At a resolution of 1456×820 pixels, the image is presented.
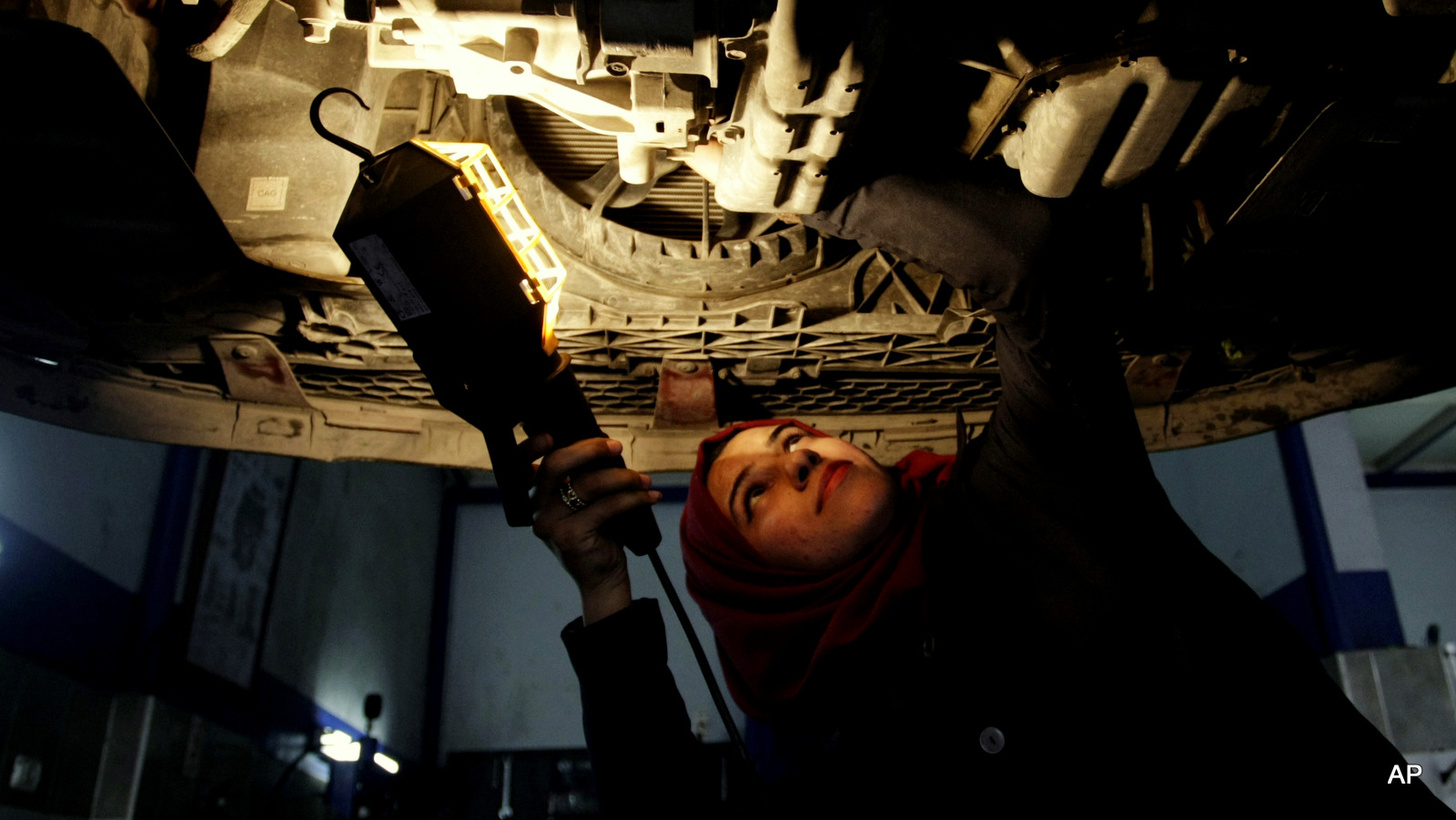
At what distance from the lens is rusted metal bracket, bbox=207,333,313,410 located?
6.00ft

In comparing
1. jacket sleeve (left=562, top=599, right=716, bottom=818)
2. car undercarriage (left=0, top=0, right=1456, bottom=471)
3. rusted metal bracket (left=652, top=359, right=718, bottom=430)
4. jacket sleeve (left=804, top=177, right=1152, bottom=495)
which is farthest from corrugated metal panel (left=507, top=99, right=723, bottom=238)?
jacket sleeve (left=562, top=599, right=716, bottom=818)

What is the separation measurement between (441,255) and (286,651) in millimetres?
4293

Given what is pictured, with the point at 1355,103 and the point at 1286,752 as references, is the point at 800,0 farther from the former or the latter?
the point at 1286,752

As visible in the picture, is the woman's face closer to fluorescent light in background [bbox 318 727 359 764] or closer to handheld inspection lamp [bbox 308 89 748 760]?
handheld inspection lamp [bbox 308 89 748 760]

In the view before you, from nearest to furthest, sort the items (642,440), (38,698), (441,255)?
(441,255) < (642,440) < (38,698)

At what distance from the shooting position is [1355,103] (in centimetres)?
113

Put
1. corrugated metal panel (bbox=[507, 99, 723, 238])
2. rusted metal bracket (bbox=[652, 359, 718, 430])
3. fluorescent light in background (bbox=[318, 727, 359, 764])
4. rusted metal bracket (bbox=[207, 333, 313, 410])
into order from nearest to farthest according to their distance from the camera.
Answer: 1. corrugated metal panel (bbox=[507, 99, 723, 238])
2. rusted metal bracket (bbox=[207, 333, 313, 410])
3. rusted metal bracket (bbox=[652, 359, 718, 430])
4. fluorescent light in background (bbox=[318, 727, 359, 764])

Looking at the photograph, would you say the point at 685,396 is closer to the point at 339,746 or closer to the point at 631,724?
the point at 631,724

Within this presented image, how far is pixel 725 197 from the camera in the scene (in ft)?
4.30

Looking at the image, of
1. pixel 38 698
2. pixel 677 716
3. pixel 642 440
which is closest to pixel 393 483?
pixel 38 698

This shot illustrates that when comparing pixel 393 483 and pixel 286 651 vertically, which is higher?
pixel 393 483

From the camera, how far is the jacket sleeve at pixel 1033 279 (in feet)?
3.90

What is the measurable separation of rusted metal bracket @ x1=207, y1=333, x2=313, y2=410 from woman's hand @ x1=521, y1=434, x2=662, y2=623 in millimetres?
966

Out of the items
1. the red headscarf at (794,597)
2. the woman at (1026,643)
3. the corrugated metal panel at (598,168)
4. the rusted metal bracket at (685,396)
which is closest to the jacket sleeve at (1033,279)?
the woman at (1026,643)
